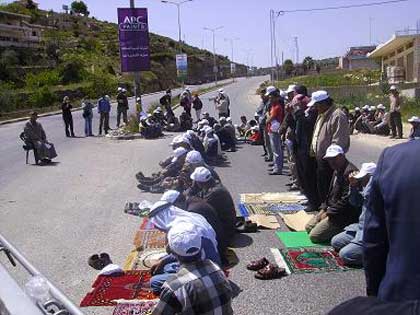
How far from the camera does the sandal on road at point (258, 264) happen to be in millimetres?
6604

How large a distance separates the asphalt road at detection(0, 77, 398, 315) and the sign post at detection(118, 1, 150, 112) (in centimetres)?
507

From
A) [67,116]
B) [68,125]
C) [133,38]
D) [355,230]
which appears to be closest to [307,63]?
[68,125]

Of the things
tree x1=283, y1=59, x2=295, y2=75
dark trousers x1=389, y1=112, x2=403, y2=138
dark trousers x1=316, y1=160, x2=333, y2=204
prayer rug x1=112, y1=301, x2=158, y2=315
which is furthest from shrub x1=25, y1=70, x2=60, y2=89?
prayer rug x1=112, y1=301, x2=158, y2=315

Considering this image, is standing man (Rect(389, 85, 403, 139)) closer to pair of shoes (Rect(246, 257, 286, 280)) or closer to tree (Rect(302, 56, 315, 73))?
pair of shoes (Rect(246, 257, 286, 280))

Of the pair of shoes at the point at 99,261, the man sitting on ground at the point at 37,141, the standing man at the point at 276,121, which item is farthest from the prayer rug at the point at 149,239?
the man sitting on ground at the point at 37,141

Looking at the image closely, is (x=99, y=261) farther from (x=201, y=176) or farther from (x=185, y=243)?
(x=185, y=243)

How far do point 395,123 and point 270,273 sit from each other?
13897 mm

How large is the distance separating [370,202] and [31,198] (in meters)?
10.3

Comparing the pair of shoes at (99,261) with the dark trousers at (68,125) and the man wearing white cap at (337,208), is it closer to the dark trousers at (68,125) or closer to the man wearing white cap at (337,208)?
the man wearing white cap at (337,208)

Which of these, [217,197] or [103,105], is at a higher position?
[103,105]

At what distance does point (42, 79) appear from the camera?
68875mm

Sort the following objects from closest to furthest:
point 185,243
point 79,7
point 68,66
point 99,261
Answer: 1. point 185,243
2. point 99,261
3. point 68,66
4. point 79,7

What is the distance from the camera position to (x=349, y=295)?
5.77 meters

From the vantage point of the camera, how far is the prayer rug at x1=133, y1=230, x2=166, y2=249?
7746 mm
